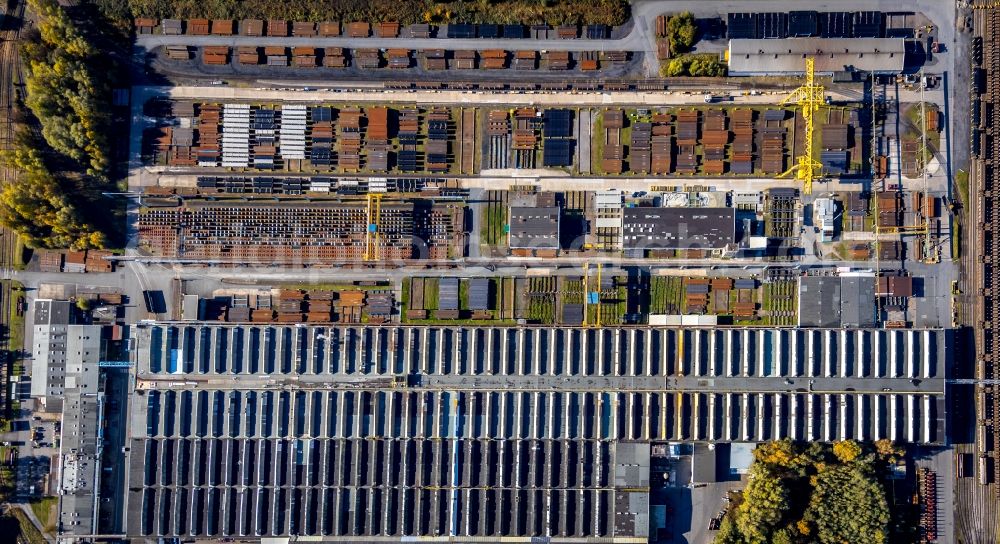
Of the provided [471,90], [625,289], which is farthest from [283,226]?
[625,289]

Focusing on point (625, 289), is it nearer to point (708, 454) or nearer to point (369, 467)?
point (708, 454)

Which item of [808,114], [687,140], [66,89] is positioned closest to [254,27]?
[66,89]

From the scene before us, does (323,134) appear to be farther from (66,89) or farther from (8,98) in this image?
(8,98)

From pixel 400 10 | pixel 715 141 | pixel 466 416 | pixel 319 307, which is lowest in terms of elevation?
pixel 466 416

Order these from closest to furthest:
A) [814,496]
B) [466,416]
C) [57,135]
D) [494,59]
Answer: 1. [814,496]
2. [57,135]
3. [466,416]
4. [494,59]

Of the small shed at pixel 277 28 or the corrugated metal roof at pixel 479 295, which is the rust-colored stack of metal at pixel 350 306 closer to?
the corrugated metal roof at pixel 479 295

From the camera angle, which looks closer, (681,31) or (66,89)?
(66,89)
